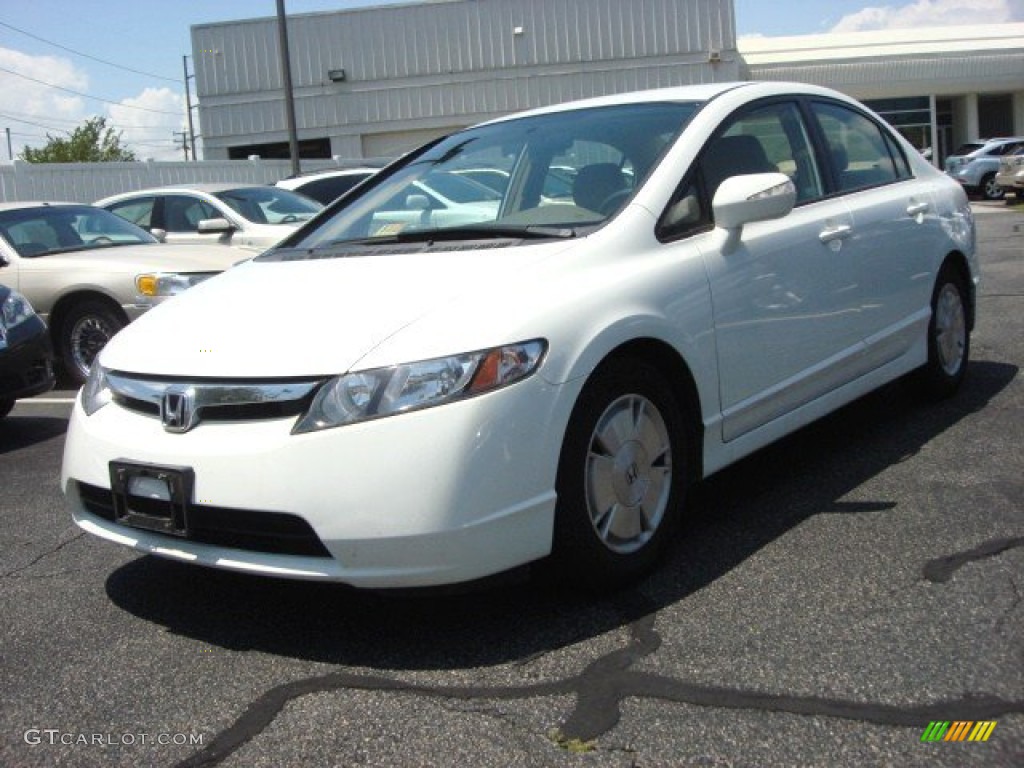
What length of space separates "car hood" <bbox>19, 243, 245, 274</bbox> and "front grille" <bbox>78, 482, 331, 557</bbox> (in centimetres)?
514

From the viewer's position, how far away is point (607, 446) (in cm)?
327

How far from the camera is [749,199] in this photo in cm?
375

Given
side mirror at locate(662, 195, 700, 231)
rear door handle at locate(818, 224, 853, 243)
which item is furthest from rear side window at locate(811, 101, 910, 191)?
side mirror at locate(662, 195, 700, 231)

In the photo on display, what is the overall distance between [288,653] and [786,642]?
141cm

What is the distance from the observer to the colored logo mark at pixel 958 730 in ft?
8.07

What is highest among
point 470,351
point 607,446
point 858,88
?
point 858,88

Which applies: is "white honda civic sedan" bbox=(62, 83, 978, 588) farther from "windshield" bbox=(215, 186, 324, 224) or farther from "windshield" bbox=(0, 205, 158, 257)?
"windshield" bbox=(215, 186, 324, 224)

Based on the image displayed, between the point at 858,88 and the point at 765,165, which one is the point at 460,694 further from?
the point at 858,88

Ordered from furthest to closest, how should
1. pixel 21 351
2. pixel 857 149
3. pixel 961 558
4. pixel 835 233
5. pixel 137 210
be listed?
pixel 137 210, pixel 21 351, pixel 857 149, pixel 835 233, pixel 961 558

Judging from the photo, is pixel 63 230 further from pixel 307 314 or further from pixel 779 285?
pixel 779 285

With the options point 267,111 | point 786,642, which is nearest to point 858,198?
point 786,642

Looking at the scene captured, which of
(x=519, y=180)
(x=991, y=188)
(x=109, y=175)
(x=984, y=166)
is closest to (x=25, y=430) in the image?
(x=519, y=180)

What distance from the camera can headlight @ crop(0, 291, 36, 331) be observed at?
644 cm

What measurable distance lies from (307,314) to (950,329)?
3.67 metres
